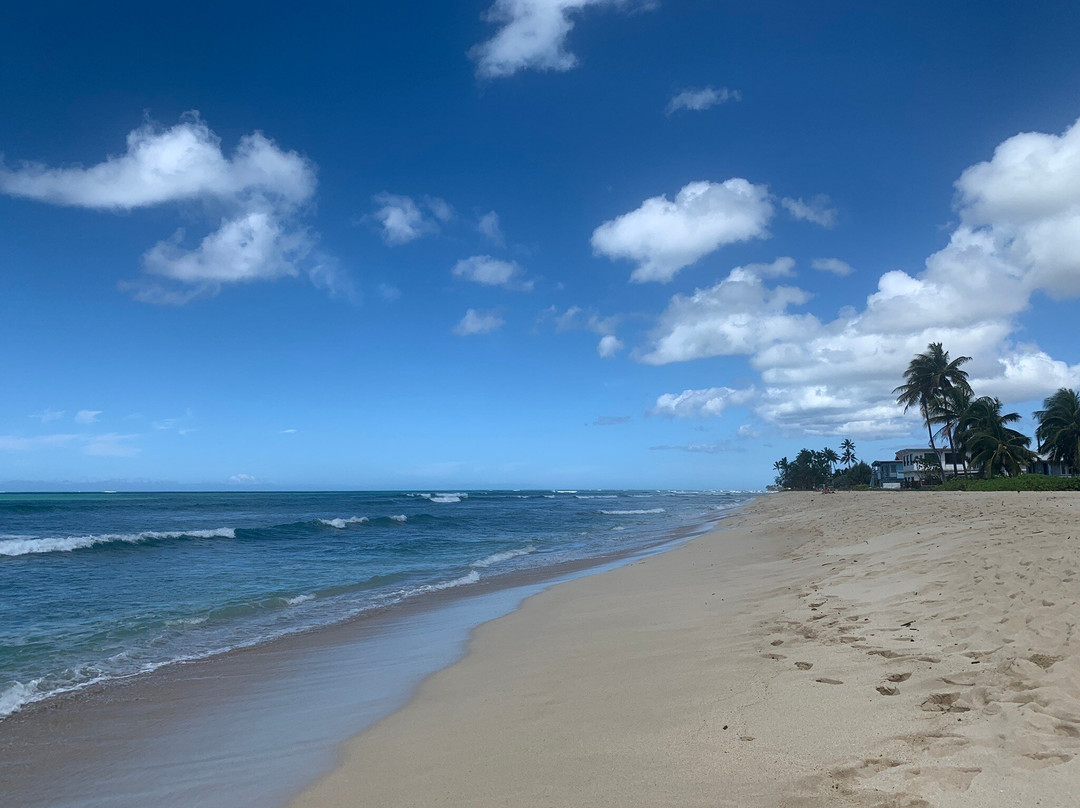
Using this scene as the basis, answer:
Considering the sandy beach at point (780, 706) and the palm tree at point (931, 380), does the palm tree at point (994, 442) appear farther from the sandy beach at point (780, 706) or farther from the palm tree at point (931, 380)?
the sandy beach at point (780, 706)

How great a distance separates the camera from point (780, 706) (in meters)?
4.89

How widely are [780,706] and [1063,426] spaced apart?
2459 inches

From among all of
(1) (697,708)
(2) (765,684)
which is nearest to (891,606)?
(2) (765,684)

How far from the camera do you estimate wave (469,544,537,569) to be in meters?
20.9

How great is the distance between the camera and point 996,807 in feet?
10.1

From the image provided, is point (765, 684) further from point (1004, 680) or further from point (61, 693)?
point (61, 693)

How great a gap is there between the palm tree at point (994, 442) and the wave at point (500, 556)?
1692 inches

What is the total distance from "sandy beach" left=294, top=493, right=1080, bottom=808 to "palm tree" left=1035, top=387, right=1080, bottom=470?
179ft

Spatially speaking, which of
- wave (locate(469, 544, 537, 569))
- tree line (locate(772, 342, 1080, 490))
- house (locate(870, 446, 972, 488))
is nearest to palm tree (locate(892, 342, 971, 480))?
tree line (locate(772, 342, 1080, 490))

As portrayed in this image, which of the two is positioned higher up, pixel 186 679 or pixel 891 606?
pixel 891 606

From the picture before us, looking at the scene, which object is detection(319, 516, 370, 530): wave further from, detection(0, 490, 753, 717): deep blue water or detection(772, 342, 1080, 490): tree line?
detection(772, 342, 1080, 490): tree line

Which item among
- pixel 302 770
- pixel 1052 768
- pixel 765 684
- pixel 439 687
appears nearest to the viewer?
pixel 1052 768

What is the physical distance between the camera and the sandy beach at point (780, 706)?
364cm

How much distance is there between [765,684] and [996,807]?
2472 mm
